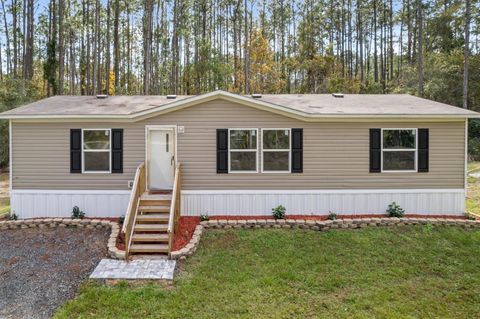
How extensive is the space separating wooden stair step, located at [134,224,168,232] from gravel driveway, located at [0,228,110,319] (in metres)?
0.82

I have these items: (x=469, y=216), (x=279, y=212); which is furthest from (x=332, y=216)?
(x=469, y=216)

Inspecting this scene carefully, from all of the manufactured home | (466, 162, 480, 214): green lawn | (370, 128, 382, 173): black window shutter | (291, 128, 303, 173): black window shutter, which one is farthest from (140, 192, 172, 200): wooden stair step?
(466, 162, 480, 214): green lawn

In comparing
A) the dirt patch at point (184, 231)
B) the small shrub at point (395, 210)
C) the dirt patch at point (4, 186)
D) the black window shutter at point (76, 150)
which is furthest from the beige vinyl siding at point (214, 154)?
the dirt patch at point (4, 186)

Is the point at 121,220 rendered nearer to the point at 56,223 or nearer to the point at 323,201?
the point at 56,223

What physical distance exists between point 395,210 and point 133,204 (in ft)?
23.5

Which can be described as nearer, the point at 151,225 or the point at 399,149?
the point at 151,225

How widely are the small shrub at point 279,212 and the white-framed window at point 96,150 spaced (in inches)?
192

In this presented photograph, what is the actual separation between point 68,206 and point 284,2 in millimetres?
29156

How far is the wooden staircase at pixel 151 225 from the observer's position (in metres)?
7.15

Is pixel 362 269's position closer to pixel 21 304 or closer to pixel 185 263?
pixel 185 263

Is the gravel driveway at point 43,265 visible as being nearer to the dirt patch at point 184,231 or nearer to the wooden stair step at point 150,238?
the wooden stair step at point 150,238

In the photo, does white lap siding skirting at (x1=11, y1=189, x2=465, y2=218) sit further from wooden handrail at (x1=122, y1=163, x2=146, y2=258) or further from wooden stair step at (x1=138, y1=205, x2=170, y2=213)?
wooden stair step at (x1=138, y1=205, x2=170, y2=213)

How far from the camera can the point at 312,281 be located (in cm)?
591

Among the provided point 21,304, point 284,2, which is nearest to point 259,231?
point 21,304
